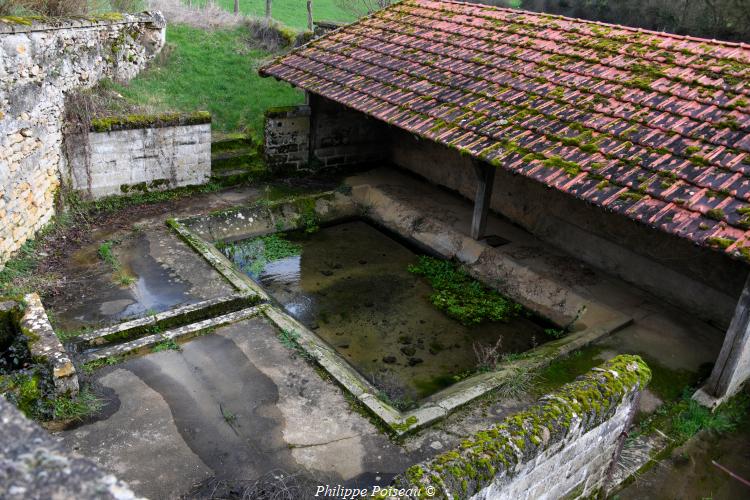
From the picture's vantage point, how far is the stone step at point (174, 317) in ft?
21.4

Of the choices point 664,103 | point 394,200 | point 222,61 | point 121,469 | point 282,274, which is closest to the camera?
point 121,469

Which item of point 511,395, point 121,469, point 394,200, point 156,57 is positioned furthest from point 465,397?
point 156,57

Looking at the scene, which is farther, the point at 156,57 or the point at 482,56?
the point at 156,57

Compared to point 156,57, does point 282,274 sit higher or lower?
lower

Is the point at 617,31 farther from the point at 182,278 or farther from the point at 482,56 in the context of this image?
the point at 182,278

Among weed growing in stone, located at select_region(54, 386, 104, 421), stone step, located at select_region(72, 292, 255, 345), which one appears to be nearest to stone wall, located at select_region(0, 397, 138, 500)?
weed growing in stone, located at select_region(54, 386, 104, 421)

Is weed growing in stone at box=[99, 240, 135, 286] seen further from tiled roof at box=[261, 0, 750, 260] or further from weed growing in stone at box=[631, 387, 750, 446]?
weed growing in stone at box=[631, 387, 750, 446]

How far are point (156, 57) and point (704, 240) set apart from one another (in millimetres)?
12815

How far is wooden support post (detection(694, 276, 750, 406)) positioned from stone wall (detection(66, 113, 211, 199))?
26.9 ft

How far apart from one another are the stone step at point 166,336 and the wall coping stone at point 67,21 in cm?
420

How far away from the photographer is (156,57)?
1420 centimetres

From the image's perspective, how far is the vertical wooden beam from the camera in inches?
231

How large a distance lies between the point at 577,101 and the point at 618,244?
218 cm

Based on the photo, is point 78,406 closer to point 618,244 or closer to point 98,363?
point 98,363
